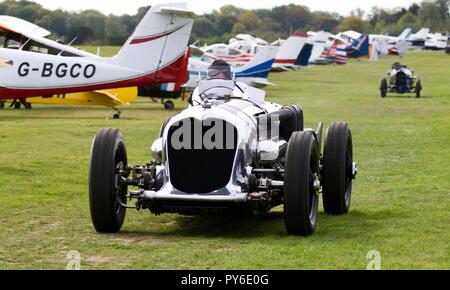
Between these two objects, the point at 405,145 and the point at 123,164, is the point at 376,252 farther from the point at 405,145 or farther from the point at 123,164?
the point at 405,145

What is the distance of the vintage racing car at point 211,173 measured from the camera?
29.8ft

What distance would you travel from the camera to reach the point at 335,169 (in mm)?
10305

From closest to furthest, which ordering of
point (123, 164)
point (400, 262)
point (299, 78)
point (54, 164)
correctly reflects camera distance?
1. point (400, 262)
2. point (123, 164)
3. point (54, 164)
4. point (299, 78)

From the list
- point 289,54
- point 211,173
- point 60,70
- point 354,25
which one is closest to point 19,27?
point 60,70

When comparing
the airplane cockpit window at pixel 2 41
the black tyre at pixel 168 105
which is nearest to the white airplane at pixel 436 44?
the black tyre at pixel 168 105

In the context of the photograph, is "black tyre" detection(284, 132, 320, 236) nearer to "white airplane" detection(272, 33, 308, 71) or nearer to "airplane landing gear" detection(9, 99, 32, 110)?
"airplane landing gear" detection(9, 99, 32, 110)

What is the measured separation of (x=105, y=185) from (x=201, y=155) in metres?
0.89

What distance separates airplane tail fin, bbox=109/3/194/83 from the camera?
2552 cm

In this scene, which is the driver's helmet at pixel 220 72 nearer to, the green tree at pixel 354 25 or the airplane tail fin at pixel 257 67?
the airplane tail fin at pixel 257 67

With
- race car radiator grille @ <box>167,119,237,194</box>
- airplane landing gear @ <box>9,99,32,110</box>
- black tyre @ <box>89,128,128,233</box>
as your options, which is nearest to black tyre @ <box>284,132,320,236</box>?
race car radiator grille @ <box>167,119,237,194</box>

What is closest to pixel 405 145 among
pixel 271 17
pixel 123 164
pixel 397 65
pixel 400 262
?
pixel 123 164

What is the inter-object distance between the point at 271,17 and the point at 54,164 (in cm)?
12285

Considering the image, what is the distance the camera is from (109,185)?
9227 mm

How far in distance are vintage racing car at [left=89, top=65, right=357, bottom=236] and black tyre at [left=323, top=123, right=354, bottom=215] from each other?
0.47m
